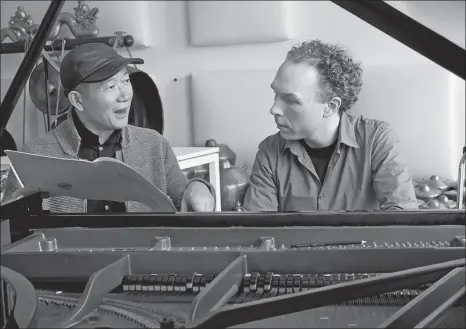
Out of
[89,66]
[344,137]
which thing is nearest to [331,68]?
[344,137]

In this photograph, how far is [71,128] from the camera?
2.38 meters

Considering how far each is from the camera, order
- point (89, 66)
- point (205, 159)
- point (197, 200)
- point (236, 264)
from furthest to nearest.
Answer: point (205, 159)
point (89, 66)
point (197, 200)
point (236, 264)

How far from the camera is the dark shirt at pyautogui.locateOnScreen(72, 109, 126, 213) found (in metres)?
2.30

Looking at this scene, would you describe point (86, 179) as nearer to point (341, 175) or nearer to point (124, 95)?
point (341, 175)

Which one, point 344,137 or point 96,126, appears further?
point 96,126

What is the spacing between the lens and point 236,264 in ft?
3.88

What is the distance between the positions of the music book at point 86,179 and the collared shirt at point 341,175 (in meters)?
0.88

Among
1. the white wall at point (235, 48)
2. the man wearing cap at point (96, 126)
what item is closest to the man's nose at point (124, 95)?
the man wearing cap at point (96, 126)

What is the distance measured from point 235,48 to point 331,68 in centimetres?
145

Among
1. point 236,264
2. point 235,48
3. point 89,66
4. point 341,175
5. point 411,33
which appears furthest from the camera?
point 235,48

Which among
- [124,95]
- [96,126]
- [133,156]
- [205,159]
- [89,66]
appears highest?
[89,66]

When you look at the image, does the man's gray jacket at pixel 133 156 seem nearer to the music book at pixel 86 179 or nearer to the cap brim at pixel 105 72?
the cap brim at pixel 105 72

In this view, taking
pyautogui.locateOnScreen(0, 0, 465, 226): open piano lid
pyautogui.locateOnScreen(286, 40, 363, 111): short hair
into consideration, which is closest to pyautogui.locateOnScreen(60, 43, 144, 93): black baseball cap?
pyautogui.locateOnScreen(286, 40, 363, 111): short hair

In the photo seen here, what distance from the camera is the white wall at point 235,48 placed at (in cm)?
329
